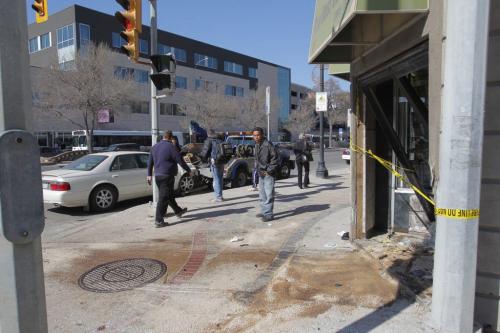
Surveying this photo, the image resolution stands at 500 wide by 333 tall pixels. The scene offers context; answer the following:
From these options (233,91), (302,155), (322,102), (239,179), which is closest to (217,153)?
(302,155)

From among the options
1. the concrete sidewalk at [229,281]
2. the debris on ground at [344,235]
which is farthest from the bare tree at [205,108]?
the debris on ground at [344,235]

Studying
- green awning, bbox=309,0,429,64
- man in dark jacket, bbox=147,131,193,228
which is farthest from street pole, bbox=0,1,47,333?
man in dark jacket, bbox=147,131,193,228

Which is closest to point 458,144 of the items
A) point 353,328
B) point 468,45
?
point 468,45

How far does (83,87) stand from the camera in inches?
1185

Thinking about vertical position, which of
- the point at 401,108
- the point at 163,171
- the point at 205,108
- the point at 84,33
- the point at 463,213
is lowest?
the point at 163,171

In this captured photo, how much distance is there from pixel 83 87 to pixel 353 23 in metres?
29.6

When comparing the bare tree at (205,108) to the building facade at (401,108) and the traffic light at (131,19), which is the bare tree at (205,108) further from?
the building facade at (401,108)

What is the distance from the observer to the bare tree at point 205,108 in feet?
170

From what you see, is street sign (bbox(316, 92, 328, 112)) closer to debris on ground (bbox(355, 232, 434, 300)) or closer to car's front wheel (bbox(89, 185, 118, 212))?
car's front wheel (bbox(89, 185, 118, 212))

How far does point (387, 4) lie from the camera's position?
11.1 feet

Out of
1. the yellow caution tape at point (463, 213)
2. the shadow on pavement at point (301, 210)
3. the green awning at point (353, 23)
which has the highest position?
the green awning at point (353, 23)

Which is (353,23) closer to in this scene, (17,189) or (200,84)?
(17,189)

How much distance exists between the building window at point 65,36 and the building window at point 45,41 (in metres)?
1.97

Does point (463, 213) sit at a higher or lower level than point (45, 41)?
lower
